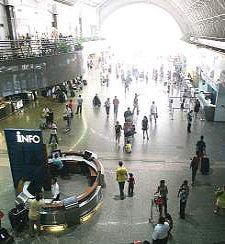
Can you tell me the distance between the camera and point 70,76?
66.9 ft

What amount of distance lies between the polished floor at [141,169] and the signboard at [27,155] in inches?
39.6

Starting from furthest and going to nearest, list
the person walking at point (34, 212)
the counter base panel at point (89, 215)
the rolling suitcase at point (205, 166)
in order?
the rolling suitcase at point (205, 166), the counter base panel at point (89, 215), the person walking at point (34, 212)

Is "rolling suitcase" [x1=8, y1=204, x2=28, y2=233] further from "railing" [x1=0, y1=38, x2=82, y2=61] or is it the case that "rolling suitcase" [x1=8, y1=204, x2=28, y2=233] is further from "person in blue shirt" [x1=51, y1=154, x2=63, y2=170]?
"railing" [x1=0, y1=38, x2=82, y2=61]

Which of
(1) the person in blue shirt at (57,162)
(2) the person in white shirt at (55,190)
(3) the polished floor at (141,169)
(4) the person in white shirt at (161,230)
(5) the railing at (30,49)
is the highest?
(5) the railing at (30,49)

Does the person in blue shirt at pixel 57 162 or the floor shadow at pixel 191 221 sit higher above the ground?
the person in blue shirt at pixel 57 162

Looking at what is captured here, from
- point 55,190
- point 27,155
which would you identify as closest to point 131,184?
point 55,190

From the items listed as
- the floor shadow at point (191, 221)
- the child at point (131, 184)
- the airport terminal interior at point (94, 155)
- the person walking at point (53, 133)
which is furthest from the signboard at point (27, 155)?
the floor shadow at point (191, 221)

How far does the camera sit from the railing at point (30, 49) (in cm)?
1610

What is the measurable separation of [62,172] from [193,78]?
22554 mm

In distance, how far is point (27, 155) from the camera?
10719 millimetres

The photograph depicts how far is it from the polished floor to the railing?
4.54 metres

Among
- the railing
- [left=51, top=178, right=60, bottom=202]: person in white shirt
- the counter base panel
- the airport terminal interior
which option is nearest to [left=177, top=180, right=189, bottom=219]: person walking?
the airport terminal interior

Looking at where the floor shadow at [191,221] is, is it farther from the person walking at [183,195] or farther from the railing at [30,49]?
the railing at [30,49]

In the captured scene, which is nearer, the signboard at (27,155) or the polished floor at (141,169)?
the polished floor at (141,169)
